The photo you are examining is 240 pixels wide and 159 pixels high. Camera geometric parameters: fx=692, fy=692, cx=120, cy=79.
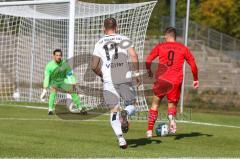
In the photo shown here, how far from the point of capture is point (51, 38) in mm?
26609

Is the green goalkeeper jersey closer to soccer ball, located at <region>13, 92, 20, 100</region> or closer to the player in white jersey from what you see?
soccer ball, located at <region>13, 92, 20, 100</region>

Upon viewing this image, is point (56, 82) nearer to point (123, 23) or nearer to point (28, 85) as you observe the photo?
point (123, 23)

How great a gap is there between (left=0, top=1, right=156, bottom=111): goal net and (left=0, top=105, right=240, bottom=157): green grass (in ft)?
19.7

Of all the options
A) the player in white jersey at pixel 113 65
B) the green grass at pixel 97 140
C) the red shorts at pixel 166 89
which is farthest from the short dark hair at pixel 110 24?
the red shorts at pixel 166 89

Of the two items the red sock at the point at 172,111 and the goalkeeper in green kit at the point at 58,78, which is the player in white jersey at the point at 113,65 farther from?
the goalkeeper in green kit at the point at 58,78

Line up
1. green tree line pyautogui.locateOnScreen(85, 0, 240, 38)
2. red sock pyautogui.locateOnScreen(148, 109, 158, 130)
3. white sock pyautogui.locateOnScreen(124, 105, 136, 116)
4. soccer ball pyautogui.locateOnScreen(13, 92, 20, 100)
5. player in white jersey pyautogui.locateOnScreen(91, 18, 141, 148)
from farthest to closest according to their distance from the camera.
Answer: green tree line pyautogui.locateOnScreen(85, 0, 240, 38), soccer ball pyautogui.locateOnScreen(13, 92, 20, 100), red sock pyautogui.locateOnScreen(148, 109, 158, 130), white sock pyautogui.locateOnScreen(124, 105, 136, 116), player in white jersey pyautogui.locateOnScreen(91, 18, 141, 148)

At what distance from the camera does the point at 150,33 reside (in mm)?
36625

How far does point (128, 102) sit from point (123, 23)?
1137 cm

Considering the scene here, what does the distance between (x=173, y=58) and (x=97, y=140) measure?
7.84 feet

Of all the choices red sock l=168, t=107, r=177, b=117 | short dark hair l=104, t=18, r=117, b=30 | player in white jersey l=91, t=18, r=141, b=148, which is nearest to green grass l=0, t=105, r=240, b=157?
red sock l=168, t=107, r=177, b=117

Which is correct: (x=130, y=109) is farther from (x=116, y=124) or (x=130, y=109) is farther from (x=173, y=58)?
(x=173, y=58)

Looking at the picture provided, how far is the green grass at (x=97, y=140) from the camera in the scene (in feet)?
34.4

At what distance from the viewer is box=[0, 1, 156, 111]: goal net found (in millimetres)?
22578

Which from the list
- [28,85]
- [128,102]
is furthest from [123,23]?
[128,102]
